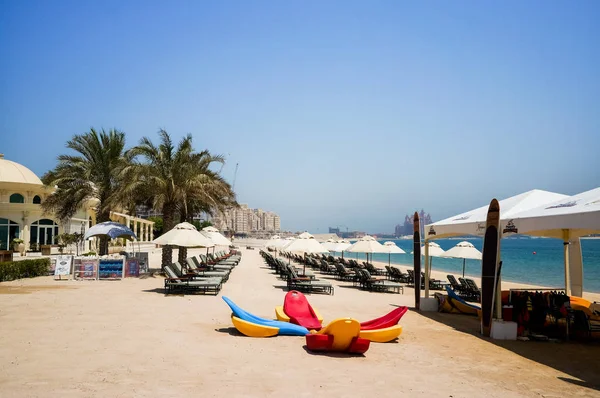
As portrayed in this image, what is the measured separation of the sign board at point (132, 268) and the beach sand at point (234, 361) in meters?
7.57

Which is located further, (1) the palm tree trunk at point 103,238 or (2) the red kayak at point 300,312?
(1) the palm tree trunk at point 103,238

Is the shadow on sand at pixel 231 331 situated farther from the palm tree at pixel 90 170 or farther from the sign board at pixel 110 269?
the palm tree at pixel 90 170

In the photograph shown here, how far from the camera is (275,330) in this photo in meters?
8.41

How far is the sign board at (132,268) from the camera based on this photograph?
745 inches

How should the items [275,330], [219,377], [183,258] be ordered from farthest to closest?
[183,258] < [275,330] < [219,377]

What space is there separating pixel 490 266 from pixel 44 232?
34486 mm

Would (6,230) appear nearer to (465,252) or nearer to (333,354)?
(465,252)

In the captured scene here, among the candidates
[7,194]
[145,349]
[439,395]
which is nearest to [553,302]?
[439,395]

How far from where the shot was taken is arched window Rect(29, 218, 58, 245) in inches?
1347

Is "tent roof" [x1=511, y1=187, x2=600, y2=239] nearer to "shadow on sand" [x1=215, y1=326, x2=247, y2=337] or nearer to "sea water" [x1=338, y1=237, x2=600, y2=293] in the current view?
"sea water" [x1=338, y1=237, x2=600, y2=293]

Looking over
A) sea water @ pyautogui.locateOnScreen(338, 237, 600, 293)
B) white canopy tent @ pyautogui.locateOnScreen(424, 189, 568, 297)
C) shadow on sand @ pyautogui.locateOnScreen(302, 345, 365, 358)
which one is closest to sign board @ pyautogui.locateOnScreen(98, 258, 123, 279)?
sea water @ pyautogui.locateOnScreen(338, 237, 600, 293)

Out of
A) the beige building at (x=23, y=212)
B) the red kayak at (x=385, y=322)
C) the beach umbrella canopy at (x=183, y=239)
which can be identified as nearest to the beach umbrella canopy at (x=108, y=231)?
the beach umbrella canopy at (x=183, y=239)

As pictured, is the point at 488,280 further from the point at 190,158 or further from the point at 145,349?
the point at 190,158

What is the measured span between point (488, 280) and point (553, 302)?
70.3 inches
